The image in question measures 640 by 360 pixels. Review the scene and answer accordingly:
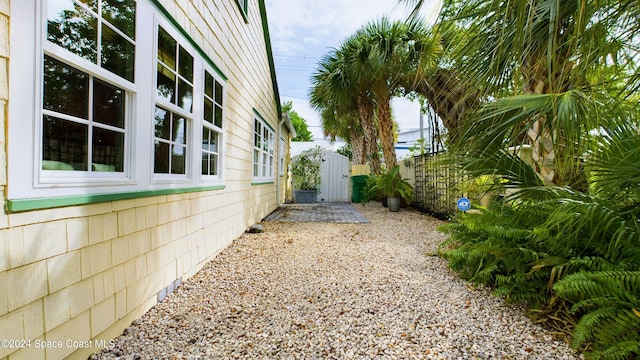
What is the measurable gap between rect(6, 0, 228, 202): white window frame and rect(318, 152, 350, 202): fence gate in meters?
8.84

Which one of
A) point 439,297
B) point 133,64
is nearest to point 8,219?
point 133,64

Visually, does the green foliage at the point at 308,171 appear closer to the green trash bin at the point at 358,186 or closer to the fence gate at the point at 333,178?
the fence gate at the point at 333,178

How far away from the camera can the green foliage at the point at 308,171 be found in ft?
38.3

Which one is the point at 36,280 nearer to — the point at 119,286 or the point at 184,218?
the point at 119,286

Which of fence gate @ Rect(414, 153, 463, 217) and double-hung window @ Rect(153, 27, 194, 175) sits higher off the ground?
double-hung window @ Rect(153, 27, 194, 175)

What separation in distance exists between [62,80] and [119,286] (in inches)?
48.8

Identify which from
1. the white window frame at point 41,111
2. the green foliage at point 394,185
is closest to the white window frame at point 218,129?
the white window frame at point 41,111

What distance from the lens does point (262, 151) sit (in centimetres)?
679

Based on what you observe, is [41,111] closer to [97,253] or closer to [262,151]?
[97,253]

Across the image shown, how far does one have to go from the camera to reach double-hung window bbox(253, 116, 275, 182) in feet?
20.5

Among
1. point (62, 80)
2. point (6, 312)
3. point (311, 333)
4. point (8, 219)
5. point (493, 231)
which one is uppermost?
point (62, 80)

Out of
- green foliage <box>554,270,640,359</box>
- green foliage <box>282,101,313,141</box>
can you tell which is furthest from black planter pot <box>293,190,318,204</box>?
green foliage <box>282,101,313,141</box>

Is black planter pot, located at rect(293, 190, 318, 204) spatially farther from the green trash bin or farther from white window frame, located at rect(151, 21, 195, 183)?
white window frame, located at rect(151, 21, 195, 183)

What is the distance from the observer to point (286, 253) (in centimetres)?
400
